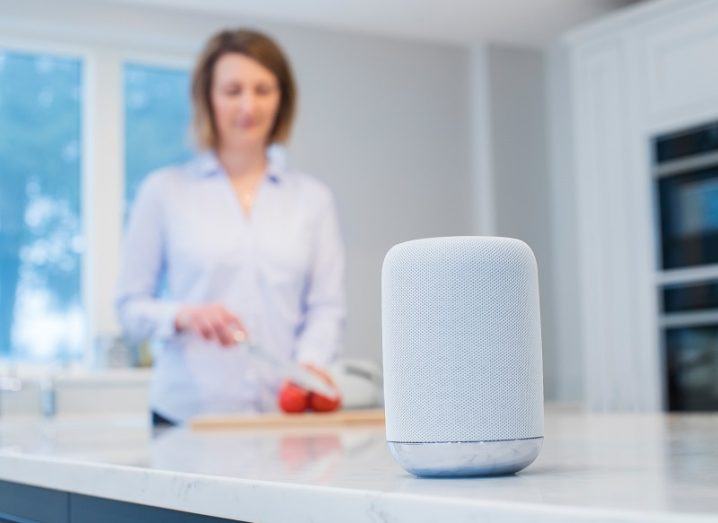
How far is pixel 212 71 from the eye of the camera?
2.16 m

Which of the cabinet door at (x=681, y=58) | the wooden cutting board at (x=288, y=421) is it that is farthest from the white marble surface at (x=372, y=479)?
the cabinet door at (x=681, y=58)

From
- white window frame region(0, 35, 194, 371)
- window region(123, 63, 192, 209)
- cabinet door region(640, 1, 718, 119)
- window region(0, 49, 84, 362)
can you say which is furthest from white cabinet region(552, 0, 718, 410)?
A: window region(0, 49, 84, 362)

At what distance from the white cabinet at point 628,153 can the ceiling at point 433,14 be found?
1.21ft

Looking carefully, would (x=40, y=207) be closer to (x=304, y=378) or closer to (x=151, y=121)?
(x=151, y=121)

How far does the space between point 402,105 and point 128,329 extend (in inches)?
123

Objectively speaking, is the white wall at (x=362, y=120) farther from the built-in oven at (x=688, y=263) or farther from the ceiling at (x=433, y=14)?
the built-in oven at (x=688, y=263)

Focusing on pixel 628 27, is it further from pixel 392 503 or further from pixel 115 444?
pixel 392 503

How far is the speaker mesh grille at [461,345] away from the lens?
1.88 feet

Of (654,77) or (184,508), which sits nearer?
(184,508)

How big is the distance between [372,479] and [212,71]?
1.66 metres

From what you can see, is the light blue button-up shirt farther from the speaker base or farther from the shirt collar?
the speaker base

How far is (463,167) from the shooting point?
5109 millimetres

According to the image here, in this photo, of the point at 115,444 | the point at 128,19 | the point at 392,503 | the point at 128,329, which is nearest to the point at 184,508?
the point at 392,503

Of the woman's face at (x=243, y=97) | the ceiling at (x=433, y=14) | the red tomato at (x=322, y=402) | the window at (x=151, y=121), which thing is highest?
the ceiling at (x=433, y=14)
